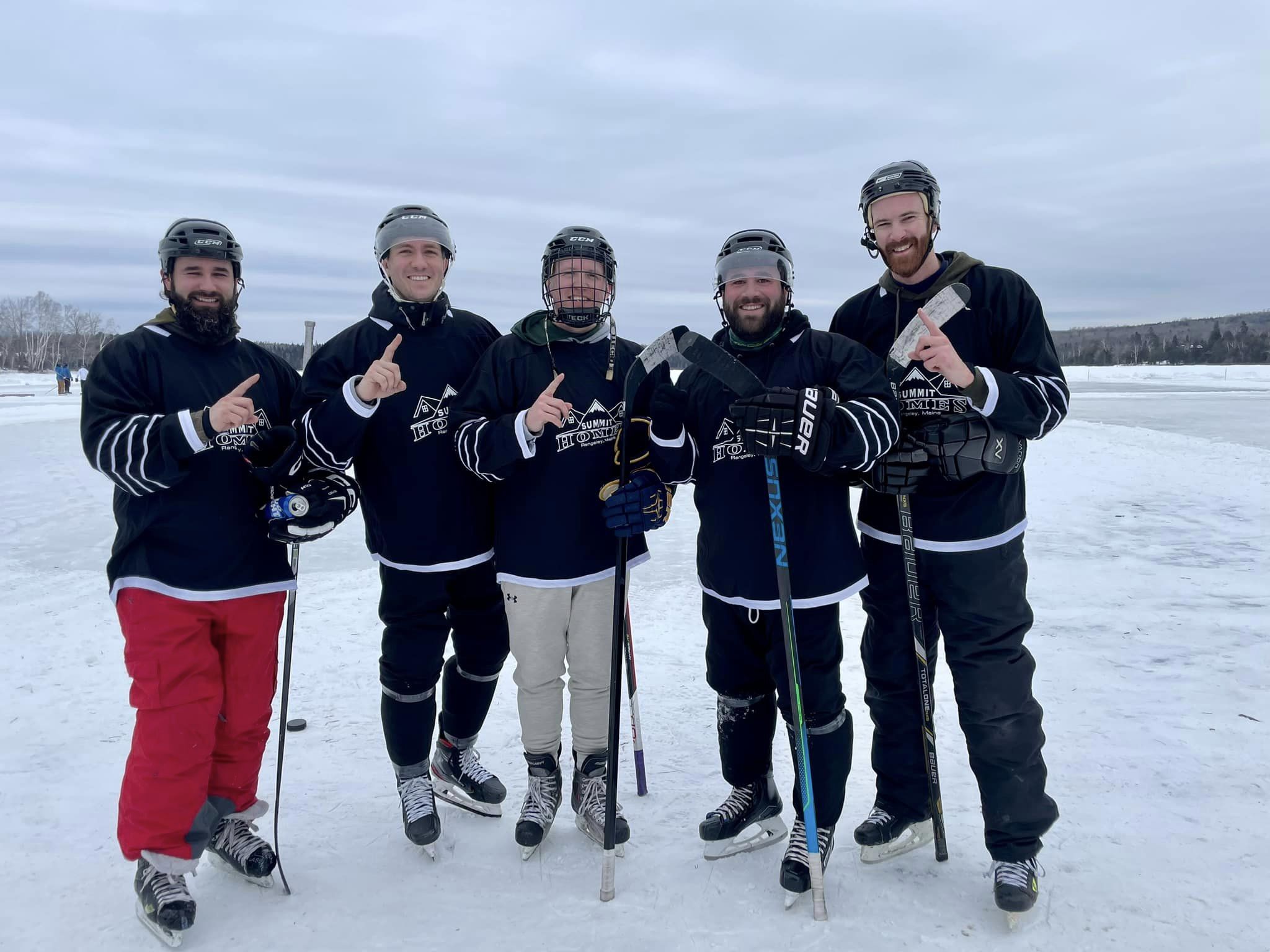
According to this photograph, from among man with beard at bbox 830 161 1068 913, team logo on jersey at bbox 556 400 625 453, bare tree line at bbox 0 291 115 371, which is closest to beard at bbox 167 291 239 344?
team logo on jersey at bbox 556 400 625 453

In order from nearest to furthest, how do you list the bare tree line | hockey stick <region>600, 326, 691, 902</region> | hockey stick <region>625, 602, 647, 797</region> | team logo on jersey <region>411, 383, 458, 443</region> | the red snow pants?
the red snow pants → hockey stick <region>600, 326, 691, 902</region> → team logo on jersey <region>411, 383, 458, 443</region> → hockey stick <region>625, 602, 647, 797</region> → the bare tree line

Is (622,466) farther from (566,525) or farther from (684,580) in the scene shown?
(684,580)

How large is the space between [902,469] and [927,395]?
13.3 inches

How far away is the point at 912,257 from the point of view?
276cm

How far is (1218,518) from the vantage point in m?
7.91

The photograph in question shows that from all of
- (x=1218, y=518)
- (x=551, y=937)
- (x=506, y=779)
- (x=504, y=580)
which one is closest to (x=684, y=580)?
(x=506, y=779)

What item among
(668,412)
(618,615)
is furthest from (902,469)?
(618,615)

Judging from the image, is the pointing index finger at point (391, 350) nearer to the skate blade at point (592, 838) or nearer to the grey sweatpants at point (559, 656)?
the grey sweatpants at point (559, 656)

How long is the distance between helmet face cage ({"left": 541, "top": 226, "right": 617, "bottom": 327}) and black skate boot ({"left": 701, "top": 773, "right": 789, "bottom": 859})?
1823 millimetres

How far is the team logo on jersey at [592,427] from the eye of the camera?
9.76 ft

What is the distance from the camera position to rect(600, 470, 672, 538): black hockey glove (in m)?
2.80

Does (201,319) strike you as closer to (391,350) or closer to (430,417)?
(391,350)

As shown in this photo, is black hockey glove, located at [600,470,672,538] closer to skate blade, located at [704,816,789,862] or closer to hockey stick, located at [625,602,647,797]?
hockey stick, located at [625,602,647,797]

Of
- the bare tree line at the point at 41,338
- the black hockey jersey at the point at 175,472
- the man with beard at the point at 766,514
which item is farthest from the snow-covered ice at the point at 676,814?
the bare tree line at the point at 41,338
